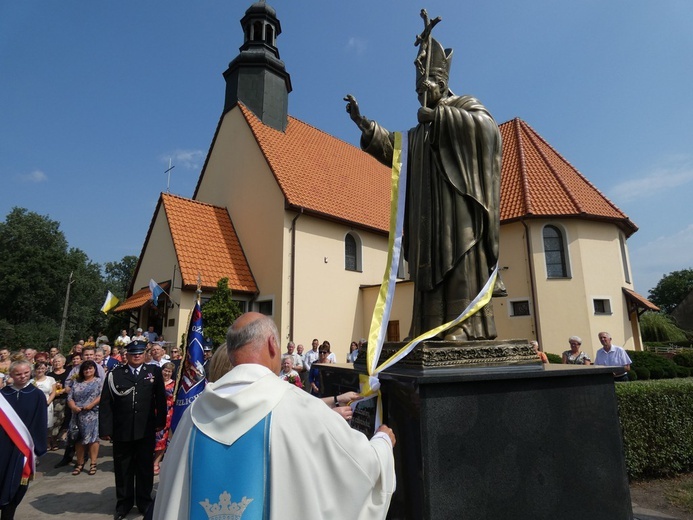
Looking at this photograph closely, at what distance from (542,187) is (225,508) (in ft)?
62.0

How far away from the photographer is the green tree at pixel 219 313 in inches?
544

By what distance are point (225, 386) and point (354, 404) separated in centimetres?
142

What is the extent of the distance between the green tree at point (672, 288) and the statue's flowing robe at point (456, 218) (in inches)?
3142

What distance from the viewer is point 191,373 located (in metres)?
6.21

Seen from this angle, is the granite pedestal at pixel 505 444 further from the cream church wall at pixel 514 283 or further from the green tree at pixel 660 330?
the green tree at pixel 660 330

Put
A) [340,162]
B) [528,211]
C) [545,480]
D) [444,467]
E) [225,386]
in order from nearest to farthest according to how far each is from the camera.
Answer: [225,386] < [444,467] < [545,480] < [528,211] < [340,162]

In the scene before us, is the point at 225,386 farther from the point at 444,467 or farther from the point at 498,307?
the point at 498,307

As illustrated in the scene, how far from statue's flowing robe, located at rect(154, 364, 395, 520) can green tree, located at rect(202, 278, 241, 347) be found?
40.1 ft

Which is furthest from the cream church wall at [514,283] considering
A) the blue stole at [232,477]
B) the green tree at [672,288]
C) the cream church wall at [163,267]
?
the green tree at [672,288]

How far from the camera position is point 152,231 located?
1830 centimetres

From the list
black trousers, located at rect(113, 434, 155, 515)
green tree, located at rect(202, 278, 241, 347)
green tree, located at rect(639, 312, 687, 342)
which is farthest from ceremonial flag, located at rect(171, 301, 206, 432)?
green tree, located at rect(639, 312, 687, 342)

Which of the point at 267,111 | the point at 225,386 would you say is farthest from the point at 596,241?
the point at 225,386

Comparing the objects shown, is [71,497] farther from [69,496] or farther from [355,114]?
[355,114]

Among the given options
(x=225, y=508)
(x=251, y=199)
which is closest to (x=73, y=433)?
(x=225, y=508)
